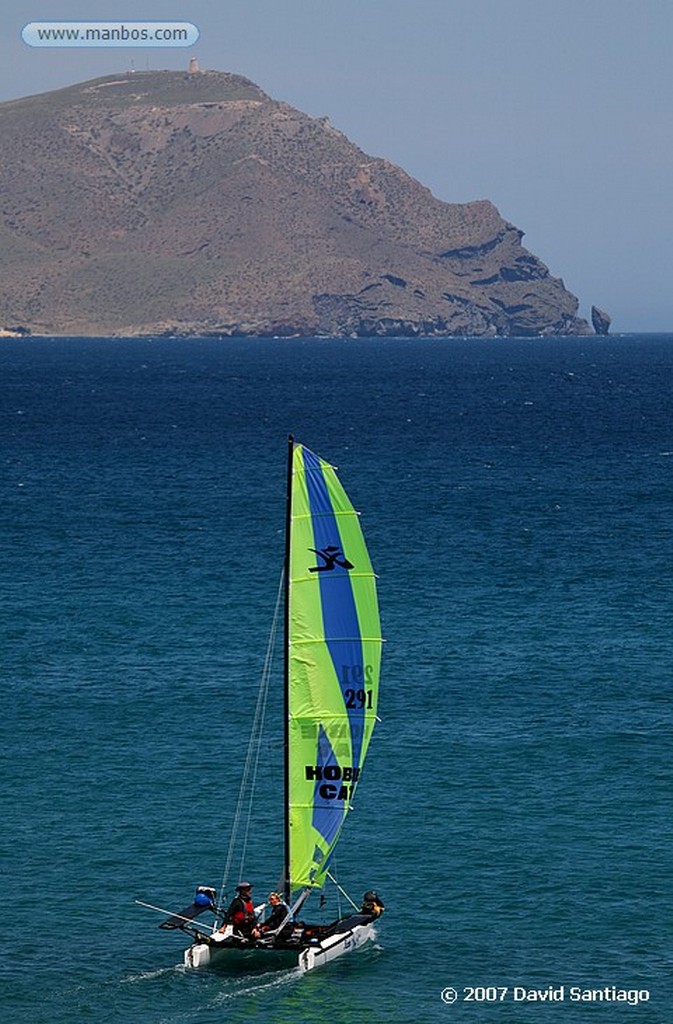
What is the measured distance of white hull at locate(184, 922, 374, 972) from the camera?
46.8 m

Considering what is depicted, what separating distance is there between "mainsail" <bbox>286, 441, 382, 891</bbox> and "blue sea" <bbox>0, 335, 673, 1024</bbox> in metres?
3.79

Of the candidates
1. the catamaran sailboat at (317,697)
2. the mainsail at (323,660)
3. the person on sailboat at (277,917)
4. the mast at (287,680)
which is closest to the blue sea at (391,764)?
the catamaran sailboat at (317,697)

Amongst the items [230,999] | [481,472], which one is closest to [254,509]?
[481,472]

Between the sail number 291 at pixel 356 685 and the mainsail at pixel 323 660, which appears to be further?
the sail number 291 at pixel 356 685

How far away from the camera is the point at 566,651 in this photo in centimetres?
8081

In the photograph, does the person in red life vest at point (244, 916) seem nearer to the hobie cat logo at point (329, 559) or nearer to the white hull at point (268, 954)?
the white hull at point (268, 954)

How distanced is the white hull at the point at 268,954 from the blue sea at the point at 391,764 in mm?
383

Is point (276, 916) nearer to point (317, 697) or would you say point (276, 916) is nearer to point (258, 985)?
point (258, 985)

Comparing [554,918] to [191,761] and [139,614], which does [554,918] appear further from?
[139,614]

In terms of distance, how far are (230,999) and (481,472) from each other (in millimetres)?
107060

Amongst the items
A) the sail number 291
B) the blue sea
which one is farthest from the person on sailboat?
the sail number 291

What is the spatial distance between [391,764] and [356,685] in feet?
56.9

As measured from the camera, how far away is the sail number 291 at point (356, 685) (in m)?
47.6

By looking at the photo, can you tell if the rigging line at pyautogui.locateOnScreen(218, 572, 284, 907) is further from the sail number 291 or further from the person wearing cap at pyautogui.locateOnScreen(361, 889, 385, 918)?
the person wearing cap at pyautogui.locateOnScreen(361, 889, 385, 918)
